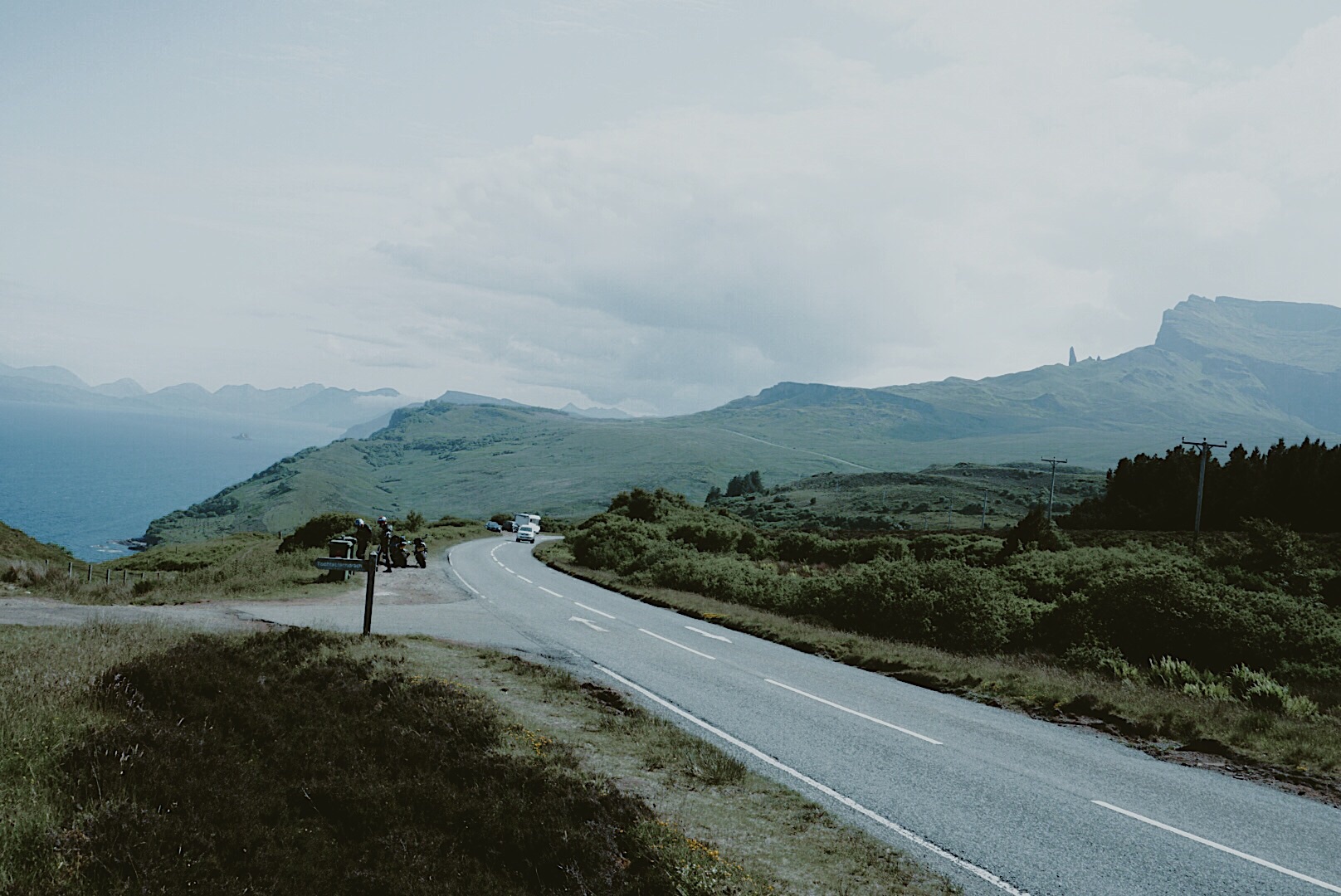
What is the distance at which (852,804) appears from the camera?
9055mm

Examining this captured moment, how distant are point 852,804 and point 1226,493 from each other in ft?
273

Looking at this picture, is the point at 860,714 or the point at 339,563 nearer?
the point at 860,714

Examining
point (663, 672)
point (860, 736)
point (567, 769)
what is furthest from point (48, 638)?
point (860, 736)

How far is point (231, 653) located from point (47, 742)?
4.54 metres

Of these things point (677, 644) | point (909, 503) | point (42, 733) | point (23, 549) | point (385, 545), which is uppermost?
point (42, 733)

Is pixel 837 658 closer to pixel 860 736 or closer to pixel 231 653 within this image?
pixel 860 736

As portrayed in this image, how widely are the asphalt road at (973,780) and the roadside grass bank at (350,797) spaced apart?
1015mm

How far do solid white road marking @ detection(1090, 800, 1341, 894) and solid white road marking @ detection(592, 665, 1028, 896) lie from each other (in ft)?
8.97

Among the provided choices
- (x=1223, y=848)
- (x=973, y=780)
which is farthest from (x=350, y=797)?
(x=1223, y=848)

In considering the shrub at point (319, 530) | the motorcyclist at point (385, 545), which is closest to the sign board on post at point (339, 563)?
the motorcyclist at point (385, 545)

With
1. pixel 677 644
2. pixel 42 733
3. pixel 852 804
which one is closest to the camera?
pixel 42 733

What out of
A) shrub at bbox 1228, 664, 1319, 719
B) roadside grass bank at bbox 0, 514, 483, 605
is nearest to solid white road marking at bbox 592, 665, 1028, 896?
shrub at bbox 1228, 664, 1319, 719

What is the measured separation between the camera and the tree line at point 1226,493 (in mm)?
68500

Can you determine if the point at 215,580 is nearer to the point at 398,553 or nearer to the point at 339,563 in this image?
the point at 398,553
